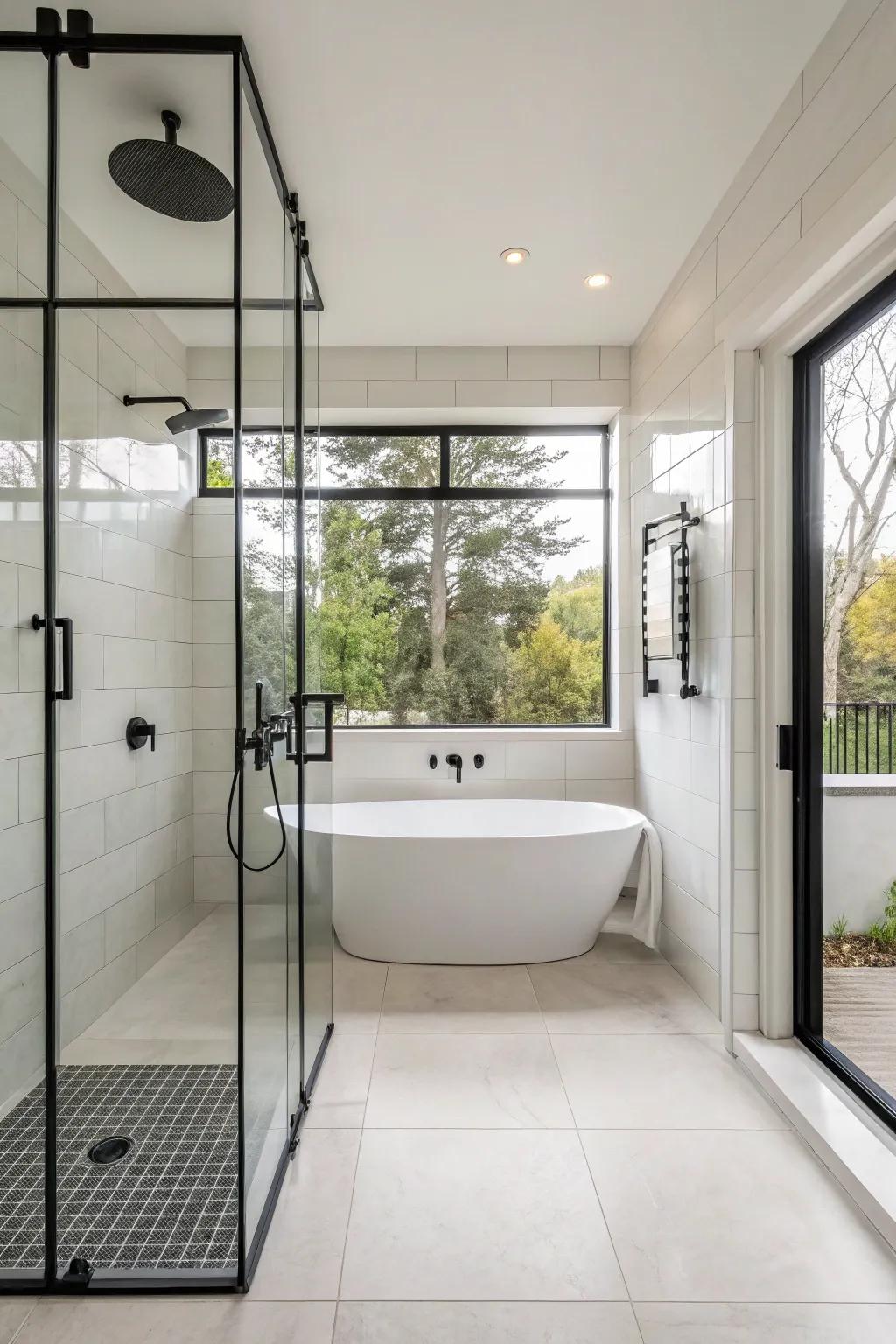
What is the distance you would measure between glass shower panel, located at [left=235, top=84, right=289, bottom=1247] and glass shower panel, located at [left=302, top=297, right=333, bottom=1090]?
0.73 ft

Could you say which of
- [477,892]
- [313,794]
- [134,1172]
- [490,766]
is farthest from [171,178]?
[490,766]

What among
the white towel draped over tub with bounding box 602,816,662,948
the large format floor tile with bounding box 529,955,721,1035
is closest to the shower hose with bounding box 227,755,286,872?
the large format floor tile with bounding box 529,955,721,1035

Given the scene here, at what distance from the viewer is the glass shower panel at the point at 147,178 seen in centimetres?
152

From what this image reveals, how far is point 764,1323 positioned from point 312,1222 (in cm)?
93

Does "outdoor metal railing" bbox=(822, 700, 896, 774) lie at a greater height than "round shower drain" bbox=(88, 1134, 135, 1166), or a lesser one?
greater

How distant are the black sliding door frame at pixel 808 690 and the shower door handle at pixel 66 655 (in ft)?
6.44

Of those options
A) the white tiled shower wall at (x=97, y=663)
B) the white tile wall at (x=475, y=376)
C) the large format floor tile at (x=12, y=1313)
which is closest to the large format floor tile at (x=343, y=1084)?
the large format floor tile at (x=12, y=1313)

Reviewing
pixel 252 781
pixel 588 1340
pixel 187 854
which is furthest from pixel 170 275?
pixel 588 1340

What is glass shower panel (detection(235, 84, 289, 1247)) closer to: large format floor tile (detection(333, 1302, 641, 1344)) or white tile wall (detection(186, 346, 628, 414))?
large format floor tile (detection(333, 1302, 641, 1344))

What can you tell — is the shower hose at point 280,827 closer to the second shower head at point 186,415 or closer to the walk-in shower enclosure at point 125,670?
the walk-in shower enclosure at point 125,670

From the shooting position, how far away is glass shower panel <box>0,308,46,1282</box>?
4.94 ft

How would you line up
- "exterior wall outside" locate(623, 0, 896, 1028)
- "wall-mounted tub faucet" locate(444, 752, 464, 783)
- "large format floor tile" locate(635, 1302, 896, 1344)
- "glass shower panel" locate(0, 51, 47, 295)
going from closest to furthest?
"large format floor tile" locate(635, 1302, 896, 1344) < "glass shower panel" locate(0, 51, 47, 295) < "exterior wall outside" locate(623, 0, 896, 1028) < "wall-mounted tub faucet" locate(444, 752, 464, 783)

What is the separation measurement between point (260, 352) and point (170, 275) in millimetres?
286

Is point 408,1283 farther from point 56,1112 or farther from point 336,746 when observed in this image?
point 336,746
